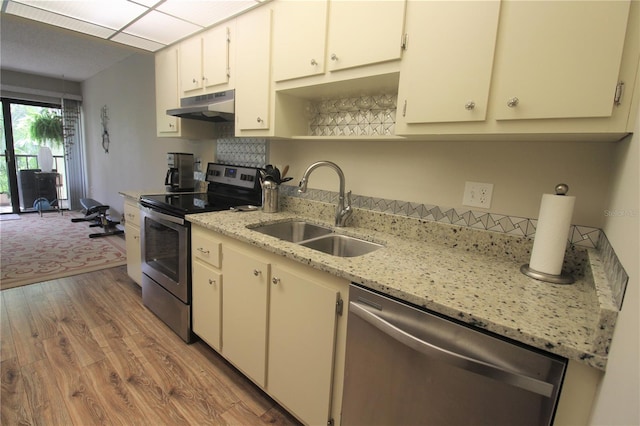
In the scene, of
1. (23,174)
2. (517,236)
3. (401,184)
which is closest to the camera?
(517,236)

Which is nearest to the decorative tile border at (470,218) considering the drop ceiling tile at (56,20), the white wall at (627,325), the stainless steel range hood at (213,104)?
the white wall at (627,325)

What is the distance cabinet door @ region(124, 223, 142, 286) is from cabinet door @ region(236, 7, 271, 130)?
1442 millimetres

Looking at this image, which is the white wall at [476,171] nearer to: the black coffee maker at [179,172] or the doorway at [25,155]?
the black coffee maker at [179,172]

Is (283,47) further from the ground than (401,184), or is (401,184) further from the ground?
(283,47)

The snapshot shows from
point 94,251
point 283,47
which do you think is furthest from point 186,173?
point 94,251

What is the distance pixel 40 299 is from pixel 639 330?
3.58 metres

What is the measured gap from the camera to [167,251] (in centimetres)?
211

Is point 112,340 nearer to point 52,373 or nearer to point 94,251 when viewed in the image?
point 52,373

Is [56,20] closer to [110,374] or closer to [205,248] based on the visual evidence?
[205,248]

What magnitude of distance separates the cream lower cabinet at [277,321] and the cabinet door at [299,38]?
0.99 metres

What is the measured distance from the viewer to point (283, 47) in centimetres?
167

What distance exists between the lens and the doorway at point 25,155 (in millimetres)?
5191

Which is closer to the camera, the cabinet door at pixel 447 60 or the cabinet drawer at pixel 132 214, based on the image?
the cabinet door at pixel 447 60

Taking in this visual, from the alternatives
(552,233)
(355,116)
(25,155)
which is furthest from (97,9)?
(25,155)
